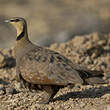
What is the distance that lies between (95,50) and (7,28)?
1254 cm

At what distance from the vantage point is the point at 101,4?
92.4 feet

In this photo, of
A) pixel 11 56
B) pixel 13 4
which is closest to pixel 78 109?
pixel 11 56

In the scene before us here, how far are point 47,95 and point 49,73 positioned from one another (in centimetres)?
63

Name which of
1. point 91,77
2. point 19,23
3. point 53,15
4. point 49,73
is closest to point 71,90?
point 91,77

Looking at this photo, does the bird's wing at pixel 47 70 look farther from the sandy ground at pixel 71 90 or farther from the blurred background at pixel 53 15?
the blurred background at pixel 53 15

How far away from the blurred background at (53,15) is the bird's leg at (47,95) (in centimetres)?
1049

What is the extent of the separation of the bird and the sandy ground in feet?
1.11

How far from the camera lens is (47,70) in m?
6.68

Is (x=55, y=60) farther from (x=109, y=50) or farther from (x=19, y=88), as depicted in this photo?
(x=109, y=50)

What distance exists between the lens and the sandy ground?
6758 mm

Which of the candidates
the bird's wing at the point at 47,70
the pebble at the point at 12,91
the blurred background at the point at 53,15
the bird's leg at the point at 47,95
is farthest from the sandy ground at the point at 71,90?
the blurred background at the point at 53,15

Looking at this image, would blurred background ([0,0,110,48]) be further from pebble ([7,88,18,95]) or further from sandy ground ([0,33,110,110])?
pebble ([7,88,18,95])

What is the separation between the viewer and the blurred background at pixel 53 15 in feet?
66.2

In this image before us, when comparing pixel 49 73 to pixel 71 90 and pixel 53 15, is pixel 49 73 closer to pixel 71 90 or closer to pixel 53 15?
pixel 71 90
